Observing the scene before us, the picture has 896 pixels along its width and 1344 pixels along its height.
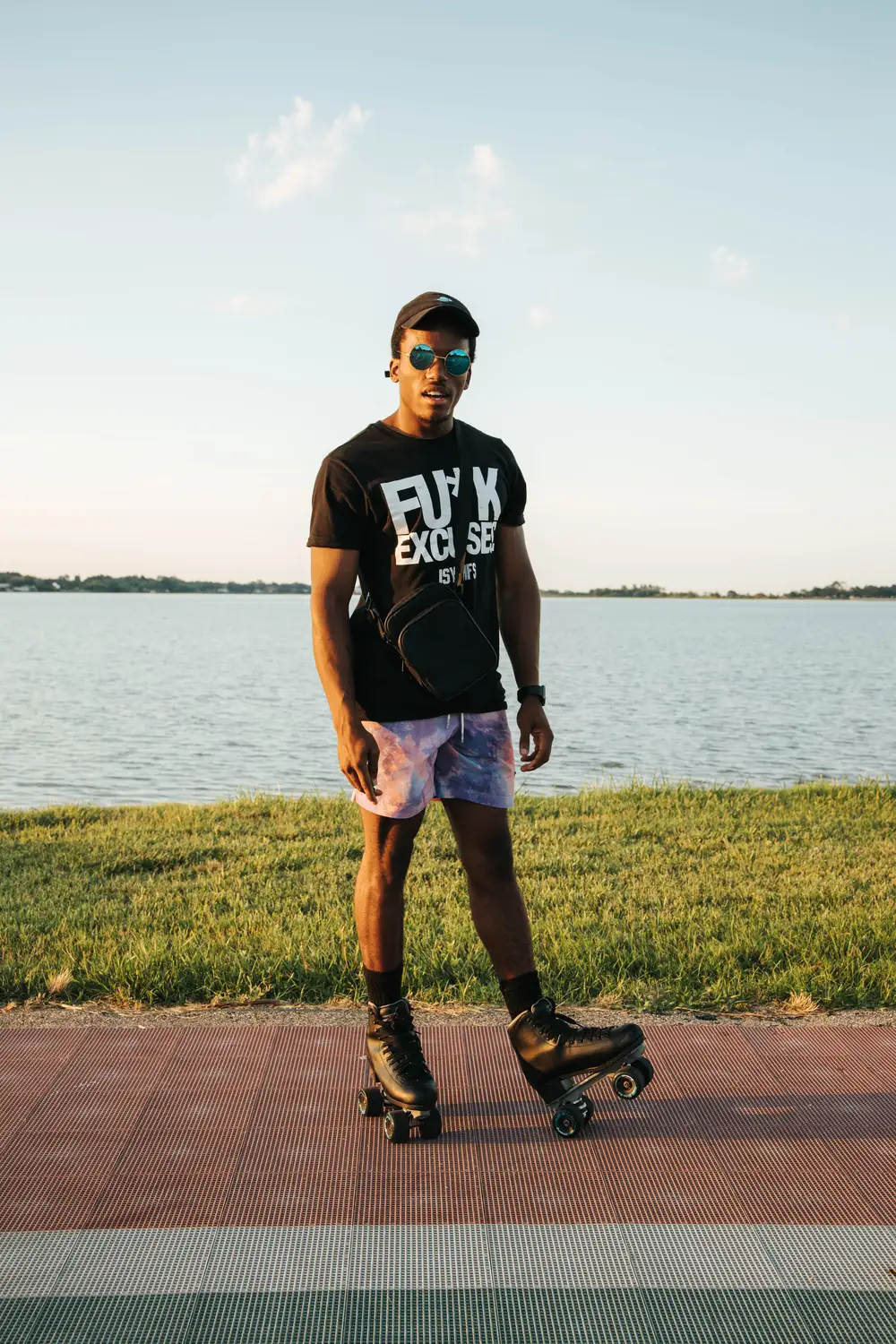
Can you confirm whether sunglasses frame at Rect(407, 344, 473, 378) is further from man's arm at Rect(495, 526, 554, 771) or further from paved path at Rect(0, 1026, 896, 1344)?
paved path at Rect(0, 1026, 896, 1344)

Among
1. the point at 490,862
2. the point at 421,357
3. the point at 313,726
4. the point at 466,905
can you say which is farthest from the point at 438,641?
the point at 313,726

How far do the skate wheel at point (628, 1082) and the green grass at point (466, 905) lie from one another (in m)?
1.10

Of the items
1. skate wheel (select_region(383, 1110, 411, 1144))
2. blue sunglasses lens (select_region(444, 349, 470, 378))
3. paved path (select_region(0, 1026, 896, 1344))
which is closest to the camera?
paved path (select_region(0, 1026, 896, 1344))

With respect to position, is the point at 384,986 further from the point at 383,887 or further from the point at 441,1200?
the point at 441,1200

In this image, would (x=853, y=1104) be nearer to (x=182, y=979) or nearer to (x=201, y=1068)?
(x=201, y=1068)

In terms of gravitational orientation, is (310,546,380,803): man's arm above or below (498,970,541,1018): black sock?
above

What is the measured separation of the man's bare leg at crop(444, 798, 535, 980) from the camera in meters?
3.68

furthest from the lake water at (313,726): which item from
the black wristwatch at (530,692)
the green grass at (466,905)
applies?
the black wristwatch at (530,692)

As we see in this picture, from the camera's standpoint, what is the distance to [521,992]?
3.65 metres

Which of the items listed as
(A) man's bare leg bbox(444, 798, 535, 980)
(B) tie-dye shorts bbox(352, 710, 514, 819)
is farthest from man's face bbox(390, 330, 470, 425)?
(A) man's bare leg bbox(444, 798, 535, 980)

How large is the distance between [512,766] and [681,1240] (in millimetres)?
1479

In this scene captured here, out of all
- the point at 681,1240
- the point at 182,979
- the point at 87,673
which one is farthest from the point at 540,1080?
the point at 87,673

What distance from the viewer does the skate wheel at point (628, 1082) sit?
341 centimetres

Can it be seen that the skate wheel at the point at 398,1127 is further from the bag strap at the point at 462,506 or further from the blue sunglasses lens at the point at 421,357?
the blue sunglasses lens at the point at 421,357
